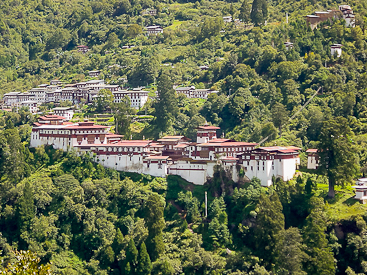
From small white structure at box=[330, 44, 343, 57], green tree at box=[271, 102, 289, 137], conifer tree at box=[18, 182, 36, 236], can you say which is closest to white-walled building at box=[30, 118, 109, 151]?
conifer tree at box=[18, 182, 36, 236]

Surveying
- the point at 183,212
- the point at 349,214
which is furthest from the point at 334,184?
the point at 183,212

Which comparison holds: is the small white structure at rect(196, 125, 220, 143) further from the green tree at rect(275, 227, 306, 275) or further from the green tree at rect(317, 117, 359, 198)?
the green tree at rect(275, 227, 306, 275)

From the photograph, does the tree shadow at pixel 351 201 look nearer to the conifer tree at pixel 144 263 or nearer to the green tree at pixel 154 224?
the green tree at pixel 154 224

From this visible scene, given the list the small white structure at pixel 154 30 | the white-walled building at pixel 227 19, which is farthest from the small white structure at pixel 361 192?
the small white structure at pixel 154 30

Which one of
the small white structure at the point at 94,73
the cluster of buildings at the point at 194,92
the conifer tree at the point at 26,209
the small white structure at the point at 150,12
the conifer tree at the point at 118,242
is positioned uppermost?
the small white structure at the point at 150,12

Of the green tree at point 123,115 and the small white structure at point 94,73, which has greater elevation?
the small white structure at point 94,73

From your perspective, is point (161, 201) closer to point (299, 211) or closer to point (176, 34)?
point (299, 211)
